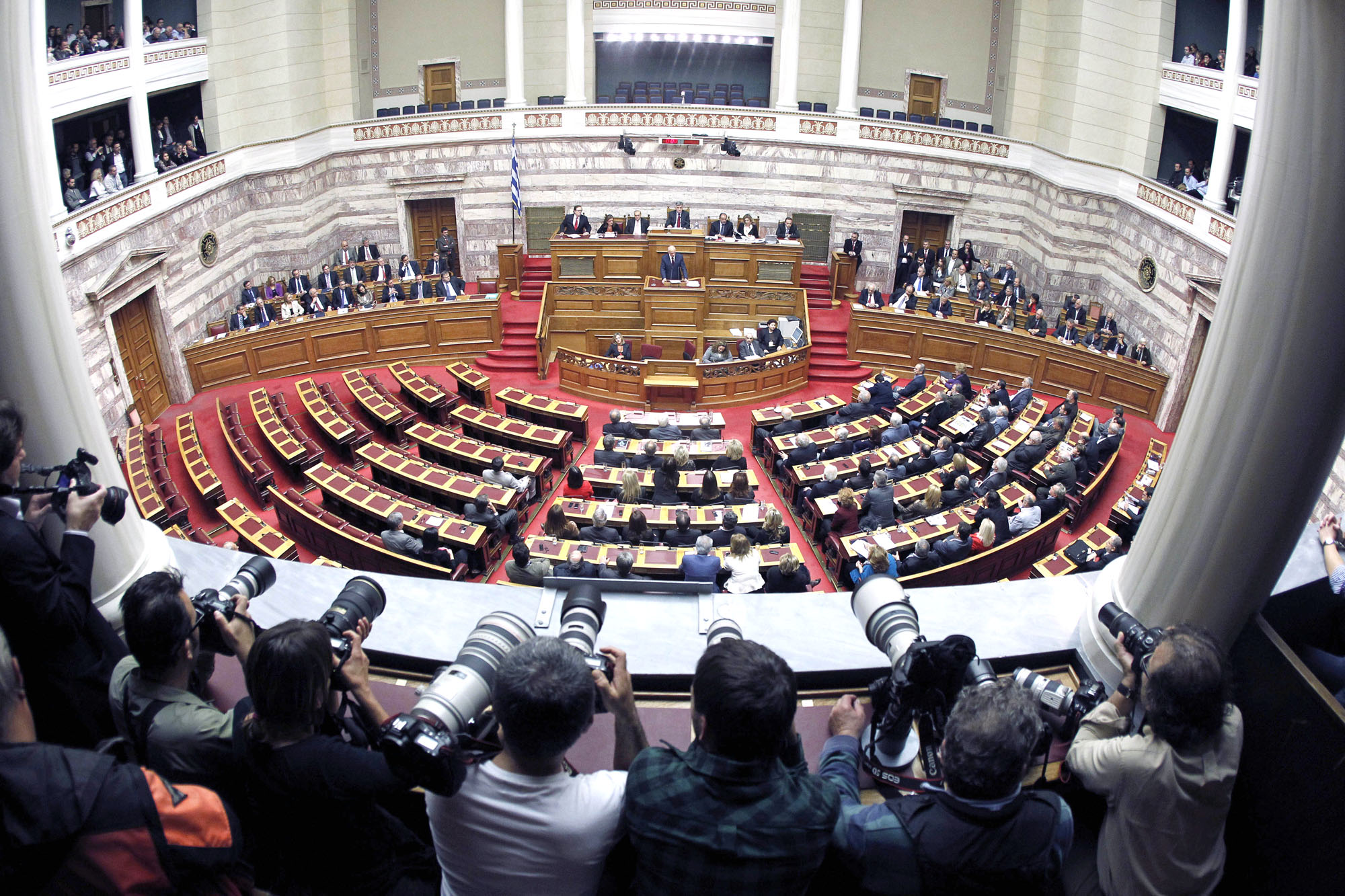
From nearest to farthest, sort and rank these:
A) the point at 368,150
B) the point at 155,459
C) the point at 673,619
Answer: the point at 673,619
the point at 155,459
the point at 368,150

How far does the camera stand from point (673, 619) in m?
3.62

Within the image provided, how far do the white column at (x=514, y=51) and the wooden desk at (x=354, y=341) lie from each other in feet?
16.7

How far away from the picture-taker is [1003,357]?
1590 cm

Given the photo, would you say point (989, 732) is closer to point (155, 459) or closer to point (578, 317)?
point (155, 459)

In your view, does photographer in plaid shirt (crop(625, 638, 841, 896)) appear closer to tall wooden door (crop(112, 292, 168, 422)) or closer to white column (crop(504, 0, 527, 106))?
tall wooden door (crop(112, 292, 168, 422))

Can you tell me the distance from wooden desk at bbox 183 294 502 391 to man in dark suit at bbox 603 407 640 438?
16.3 feet

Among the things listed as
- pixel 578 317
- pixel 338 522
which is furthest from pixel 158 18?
pixel 338 522

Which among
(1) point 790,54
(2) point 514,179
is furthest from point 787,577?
(1) point 790,54

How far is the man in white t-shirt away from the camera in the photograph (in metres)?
2.27

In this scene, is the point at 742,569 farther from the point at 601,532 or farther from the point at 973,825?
the point at 973,825

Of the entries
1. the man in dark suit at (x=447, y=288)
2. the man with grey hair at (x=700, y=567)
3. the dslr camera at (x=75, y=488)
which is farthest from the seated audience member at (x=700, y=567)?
the man in dark suit at (x=447, y=288)

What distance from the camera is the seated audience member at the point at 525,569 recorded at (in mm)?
8648

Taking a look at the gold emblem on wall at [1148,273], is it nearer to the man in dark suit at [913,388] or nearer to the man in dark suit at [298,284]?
the man in dark suit at [913,388]

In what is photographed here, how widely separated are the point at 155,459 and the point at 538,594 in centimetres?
1003
